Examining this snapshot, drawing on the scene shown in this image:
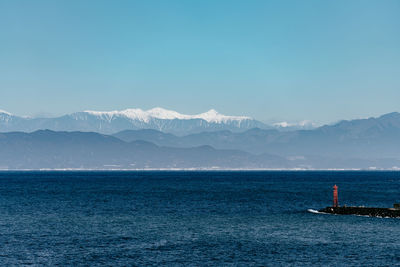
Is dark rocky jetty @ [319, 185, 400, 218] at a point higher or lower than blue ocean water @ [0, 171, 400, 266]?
higher

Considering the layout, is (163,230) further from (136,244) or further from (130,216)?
(130,216)

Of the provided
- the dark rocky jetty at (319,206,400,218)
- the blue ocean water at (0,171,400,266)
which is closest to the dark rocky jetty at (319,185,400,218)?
the dark rocky jetty at (319,206,400,218)

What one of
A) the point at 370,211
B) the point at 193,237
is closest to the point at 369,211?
the point at 370,211

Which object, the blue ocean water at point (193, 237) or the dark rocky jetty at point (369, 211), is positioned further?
the dark rocky jetty at point (369, 211)

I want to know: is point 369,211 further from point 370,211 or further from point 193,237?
point 193,237

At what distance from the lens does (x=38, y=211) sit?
102312 mm

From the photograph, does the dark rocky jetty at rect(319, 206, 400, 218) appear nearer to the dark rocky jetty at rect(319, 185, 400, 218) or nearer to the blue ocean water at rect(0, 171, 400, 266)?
the dark rocky jetty at rect(319, 185, 400, 218)

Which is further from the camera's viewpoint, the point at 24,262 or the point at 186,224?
the point at 186,224

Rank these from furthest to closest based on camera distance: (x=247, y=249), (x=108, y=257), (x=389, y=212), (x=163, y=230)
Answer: (x=389, y=212) → (x=163, y=230) → (x=247, y=249) → (x=108, y=257)

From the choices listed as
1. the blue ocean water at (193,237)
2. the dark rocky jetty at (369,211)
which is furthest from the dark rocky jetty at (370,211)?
the blue ocean water at (193,237)

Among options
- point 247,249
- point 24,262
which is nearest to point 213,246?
point 247,249

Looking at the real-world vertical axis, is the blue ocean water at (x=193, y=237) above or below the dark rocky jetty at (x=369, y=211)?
below

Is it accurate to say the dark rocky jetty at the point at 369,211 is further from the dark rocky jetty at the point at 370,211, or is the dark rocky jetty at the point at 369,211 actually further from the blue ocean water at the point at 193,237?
the blue ocean water at the point at 193,237

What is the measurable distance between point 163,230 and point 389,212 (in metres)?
39.6
